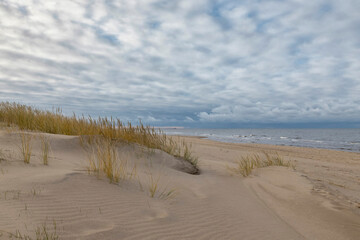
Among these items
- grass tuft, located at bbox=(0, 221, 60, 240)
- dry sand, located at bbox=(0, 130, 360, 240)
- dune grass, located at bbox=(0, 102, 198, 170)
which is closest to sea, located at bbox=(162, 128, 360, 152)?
dune grass, located at bbox=(0, 102, 198, 170)

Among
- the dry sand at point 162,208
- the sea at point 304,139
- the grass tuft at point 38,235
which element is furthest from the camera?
the sea at point 304,139

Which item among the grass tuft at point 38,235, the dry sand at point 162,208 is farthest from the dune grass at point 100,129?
the grass tuft at point 38,235

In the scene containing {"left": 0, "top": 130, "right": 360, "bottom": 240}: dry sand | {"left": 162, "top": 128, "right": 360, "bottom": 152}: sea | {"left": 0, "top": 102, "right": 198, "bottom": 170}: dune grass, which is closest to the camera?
{"left": 0, "top": 130, "right": 360, "bottom": 240}: dry sand

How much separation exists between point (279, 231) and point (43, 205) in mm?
2560

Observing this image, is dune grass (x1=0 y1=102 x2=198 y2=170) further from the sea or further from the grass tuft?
the grass tuft

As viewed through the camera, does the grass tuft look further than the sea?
No

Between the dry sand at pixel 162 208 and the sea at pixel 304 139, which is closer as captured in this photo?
the dry sand at pixel 162 208

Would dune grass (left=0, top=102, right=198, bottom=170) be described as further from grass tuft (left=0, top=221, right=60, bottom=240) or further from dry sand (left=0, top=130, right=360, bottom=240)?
grass tuft (left=0, top=221, right=60, bottom=240)

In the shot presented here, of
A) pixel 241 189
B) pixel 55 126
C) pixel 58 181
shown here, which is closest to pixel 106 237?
pixel 58 181

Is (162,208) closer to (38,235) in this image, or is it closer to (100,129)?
(38,235)

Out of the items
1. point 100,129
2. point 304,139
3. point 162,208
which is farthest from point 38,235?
point 304,139

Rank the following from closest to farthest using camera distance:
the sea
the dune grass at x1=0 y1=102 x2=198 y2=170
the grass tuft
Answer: the grass tuft, the dune grass at x1=0 y1=102 x2=198 y2=170, the sea

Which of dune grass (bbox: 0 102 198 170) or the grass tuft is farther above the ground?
dune grass (bbox: 0 102 198 170)

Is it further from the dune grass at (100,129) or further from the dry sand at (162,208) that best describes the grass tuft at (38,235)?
the dune grass at (100,129)
